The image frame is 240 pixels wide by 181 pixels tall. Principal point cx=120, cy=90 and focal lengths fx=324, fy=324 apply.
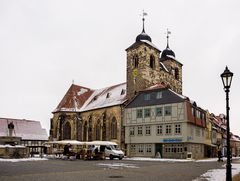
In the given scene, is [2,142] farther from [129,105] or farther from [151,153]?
[151,153]

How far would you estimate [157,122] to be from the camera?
46.1 m

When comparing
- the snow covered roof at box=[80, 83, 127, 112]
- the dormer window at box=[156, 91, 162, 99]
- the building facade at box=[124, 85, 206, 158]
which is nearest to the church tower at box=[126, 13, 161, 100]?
the snow covered roof at box=[80, 83, 127, 112]

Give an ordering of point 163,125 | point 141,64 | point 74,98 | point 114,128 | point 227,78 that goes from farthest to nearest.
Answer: point 74,98
point 141,64
point 114,128
point 163,125
point 227,78

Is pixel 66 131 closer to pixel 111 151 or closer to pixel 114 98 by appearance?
pixel 114 98

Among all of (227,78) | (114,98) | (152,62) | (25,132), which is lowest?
(25,132)

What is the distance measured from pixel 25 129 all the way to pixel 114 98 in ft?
77.9

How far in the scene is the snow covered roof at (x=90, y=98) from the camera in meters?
57.8

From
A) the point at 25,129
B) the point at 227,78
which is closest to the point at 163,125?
the point at 227,78

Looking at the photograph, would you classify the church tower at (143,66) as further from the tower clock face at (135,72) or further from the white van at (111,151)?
the white van at (111,151)

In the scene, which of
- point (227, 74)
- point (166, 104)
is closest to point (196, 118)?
point (166, 104)

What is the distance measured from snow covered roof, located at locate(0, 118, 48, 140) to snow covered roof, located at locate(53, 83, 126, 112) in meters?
10.3

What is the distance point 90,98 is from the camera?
2628 inches

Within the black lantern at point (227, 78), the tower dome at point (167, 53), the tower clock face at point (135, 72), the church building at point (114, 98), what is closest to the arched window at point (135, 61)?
the church building at point (114, 98)

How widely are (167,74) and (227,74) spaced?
50544 millimetres
